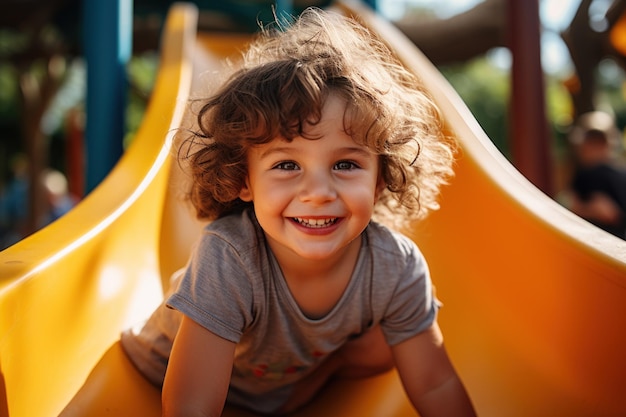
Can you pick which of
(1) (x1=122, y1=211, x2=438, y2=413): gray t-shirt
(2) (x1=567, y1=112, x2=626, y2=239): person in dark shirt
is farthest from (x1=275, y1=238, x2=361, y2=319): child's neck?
(2) (x1=567, y1=112, x2=626, y2=239): person in dark shirt

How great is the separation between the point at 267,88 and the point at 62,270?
1.52 feet

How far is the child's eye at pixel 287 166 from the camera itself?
1.06m

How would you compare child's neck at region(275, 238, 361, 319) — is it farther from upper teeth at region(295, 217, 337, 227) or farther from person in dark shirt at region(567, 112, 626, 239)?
person in dark shirt at region(567, 112, 626, 239)

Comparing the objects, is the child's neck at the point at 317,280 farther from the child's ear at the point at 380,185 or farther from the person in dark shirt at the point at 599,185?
the person in dark shirt at the point at 599,185

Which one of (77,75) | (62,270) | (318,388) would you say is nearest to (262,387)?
(318,388)

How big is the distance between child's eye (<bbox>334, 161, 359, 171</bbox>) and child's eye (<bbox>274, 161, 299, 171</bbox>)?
0.06 m

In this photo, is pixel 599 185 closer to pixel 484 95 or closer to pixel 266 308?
pixel 266 308

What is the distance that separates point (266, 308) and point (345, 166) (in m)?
0.28

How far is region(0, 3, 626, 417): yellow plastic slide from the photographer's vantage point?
1088 mm

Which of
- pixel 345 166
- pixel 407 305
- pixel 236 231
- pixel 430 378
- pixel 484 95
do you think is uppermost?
pixel 484 95

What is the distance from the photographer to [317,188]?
1.03 meters

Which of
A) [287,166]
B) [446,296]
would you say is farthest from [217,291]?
[446,296]

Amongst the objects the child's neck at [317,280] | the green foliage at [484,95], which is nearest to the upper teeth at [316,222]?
the child's neck at [317,280]

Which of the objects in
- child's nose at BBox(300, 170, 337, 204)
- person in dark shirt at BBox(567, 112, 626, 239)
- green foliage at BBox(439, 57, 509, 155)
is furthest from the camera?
green foliage at BBox(439, 57, 509, 155)
